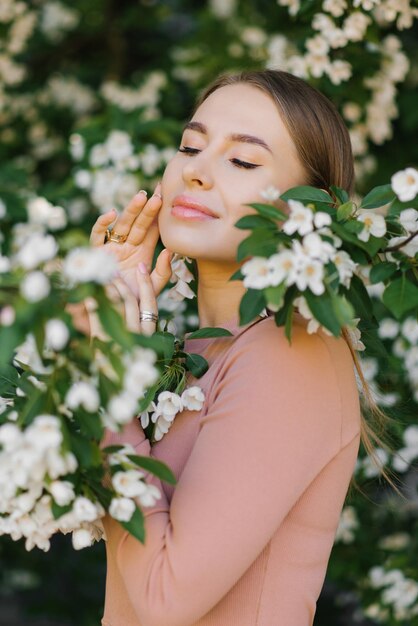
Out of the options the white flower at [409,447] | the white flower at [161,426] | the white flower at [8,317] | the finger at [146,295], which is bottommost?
the white flower at [409,447]

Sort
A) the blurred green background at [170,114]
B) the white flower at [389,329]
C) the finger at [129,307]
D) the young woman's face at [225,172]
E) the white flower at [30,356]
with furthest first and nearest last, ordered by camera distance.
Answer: the white flower at [389,329] < the blurred green background at [170,114] < the young woman's face at [225,172] < the finger at [129,307] < the white flower at [30,356]

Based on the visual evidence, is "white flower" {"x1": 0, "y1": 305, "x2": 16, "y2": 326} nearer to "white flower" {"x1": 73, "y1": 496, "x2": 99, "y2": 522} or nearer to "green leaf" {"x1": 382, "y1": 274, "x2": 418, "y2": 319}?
"white flower" {"x1": 73, "y1": 496, "x2": 99, "y2": 522}

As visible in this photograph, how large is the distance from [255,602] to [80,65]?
448 cm

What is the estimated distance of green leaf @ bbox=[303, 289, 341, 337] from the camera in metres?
1.42

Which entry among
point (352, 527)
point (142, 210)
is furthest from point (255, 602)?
point (352, 527)

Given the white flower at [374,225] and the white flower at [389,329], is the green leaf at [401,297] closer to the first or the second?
the white flower at [374,225]

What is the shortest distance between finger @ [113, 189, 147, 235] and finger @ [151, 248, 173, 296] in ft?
0.47

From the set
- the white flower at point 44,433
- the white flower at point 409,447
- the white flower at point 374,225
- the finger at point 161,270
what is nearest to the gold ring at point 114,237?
the finger at point 161,270

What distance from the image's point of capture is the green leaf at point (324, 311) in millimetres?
1423

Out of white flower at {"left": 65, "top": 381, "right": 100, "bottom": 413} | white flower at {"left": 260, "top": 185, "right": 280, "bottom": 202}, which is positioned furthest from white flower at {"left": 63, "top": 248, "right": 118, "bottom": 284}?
white flower at {"left": 260, "top": 185, "right": 280, "bottom": 202}

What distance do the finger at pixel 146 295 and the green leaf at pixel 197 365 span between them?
0.10 meters

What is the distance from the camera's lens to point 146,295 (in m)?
1.83

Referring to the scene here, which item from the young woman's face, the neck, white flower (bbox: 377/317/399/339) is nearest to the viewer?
the young woman's face

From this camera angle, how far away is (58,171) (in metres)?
5.27
